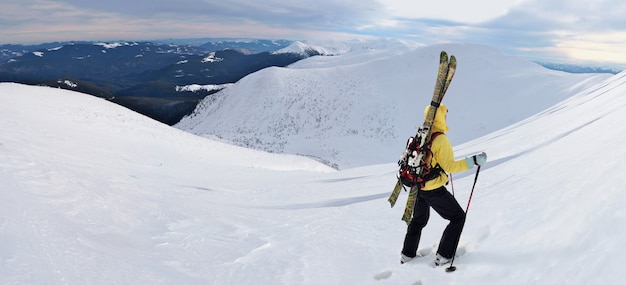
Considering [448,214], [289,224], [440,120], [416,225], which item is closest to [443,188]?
[448,214]

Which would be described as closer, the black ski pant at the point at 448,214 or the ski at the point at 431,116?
the ski at the point at 431,116

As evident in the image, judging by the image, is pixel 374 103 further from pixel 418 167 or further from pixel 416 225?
pixel 418 167

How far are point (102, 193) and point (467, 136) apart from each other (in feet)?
131

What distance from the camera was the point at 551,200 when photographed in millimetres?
5848

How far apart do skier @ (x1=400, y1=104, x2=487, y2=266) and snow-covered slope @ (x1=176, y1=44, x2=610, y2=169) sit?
32.2 meters

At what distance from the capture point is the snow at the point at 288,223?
4695 millimetres

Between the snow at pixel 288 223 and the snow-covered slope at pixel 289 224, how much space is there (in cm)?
3

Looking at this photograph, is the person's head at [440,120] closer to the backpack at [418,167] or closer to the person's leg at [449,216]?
the backpack at [418,167]

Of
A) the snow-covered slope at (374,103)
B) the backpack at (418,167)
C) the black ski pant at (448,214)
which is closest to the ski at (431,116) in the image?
the backpack at (418,167)

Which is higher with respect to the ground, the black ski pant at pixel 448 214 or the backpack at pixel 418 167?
the backpack at pixel 418 167

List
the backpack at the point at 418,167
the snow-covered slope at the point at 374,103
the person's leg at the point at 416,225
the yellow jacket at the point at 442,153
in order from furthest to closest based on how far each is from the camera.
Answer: the snow-covered slope at the point at 374,103 < the person's leg at the point at 416,225 < the backpack at the point at 418,167 < the yellow jacket at the point at 442,153

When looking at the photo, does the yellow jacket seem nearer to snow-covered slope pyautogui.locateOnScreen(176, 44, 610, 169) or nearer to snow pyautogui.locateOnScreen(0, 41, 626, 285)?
snow pyautogui.locateOnScreen(0, 41, 626, 285)

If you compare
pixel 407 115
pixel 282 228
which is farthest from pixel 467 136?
pixel 282 228

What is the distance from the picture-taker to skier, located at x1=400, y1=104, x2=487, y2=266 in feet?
16.6
